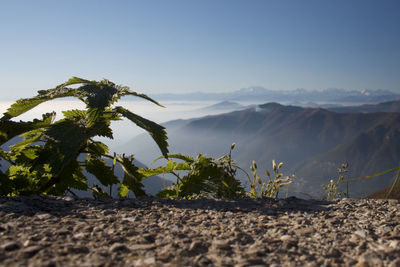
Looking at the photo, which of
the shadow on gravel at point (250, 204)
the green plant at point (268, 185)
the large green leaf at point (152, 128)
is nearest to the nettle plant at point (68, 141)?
the large green leaf at point (152, 128)

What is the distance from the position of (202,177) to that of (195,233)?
1.40m

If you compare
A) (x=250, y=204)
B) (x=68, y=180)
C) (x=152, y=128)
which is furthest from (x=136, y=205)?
(x=250, y=204)

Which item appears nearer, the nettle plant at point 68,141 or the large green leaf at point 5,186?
the nettle plant at point 68,141

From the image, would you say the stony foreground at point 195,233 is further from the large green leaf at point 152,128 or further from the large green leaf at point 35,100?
the large green leaf at point 35,100

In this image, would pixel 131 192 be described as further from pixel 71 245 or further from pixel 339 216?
pixel 339 216

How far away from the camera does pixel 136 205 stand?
2863 millimetres

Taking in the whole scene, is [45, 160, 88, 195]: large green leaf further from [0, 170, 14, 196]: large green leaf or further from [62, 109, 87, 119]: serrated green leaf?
[62, 109, 87, 119]: serrated green leaf

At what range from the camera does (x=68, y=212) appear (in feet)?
8.42

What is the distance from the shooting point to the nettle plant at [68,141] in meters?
2.69

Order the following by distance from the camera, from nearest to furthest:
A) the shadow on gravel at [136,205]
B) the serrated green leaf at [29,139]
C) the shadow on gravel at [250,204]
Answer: the shadow on gravel at [136,205]
the shadow on gravel at [250,204]
the serrated green leaf at [29,139]

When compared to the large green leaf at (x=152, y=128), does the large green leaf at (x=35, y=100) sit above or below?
above

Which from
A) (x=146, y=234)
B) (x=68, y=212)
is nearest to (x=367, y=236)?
(x=146, y=234)

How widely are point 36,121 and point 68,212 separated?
3.97 feet

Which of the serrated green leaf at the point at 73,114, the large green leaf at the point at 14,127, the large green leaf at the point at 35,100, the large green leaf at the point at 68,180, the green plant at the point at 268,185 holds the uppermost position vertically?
the large green leaf at the point at 35,100
